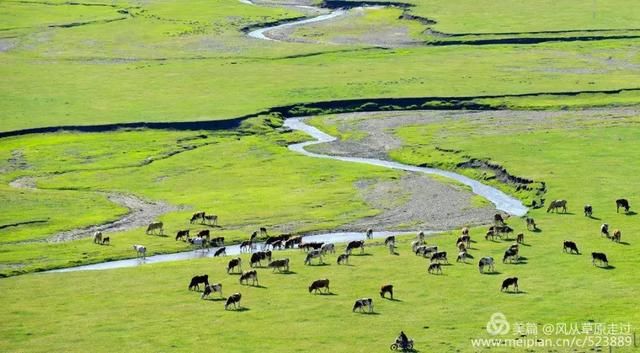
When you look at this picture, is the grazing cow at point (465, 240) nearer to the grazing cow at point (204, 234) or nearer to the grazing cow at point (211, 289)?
the grazing cow at point (204, 234)

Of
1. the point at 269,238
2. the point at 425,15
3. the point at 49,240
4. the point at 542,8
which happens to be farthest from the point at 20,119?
the point at 542,8

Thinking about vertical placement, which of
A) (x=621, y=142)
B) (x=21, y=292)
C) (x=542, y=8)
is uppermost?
(x=542, y=8)

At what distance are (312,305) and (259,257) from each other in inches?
276

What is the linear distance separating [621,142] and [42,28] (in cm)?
7329

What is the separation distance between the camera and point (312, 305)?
141 ft

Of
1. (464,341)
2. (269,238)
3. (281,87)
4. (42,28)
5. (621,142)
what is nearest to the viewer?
(464,341)

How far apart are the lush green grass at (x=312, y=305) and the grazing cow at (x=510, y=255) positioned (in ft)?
1.85

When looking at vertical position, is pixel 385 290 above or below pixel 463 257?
below

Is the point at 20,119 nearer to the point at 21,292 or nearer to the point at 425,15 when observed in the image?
the point at 21,292

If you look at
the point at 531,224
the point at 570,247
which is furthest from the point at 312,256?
the point at 531,224

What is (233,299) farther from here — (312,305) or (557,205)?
(557,205)

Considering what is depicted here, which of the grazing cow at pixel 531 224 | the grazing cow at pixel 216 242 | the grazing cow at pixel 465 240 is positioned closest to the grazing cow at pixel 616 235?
the grazing cow at pixel 531 224

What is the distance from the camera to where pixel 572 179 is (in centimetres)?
6406

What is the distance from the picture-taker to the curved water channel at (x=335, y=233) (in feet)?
172
